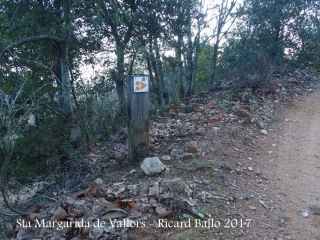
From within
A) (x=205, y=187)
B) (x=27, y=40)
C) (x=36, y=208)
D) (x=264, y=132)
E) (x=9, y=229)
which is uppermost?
(x=27, y=40)

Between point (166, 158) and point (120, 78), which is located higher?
point (120, 78)

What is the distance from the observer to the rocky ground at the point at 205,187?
297 cm

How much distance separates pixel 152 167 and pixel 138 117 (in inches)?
29.1

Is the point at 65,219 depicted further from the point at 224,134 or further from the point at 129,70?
the point at 129,70

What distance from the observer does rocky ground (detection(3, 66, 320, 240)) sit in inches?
117

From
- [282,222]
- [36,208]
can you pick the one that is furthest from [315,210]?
[36,208]

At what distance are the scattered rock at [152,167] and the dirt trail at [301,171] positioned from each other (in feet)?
5.15

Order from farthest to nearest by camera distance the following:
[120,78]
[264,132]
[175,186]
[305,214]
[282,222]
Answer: [120,78] → [264,132] → [175,186] → [305,214] → [282,222]

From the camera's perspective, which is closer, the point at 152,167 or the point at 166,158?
the point at 152,167

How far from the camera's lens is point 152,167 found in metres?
3.99

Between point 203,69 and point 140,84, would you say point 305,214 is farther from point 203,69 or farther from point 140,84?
point 203,69

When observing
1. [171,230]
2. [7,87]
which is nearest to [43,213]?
[171,230]

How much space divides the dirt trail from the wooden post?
1.95 meters

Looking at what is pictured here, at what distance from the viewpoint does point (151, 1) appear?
25.8ft
